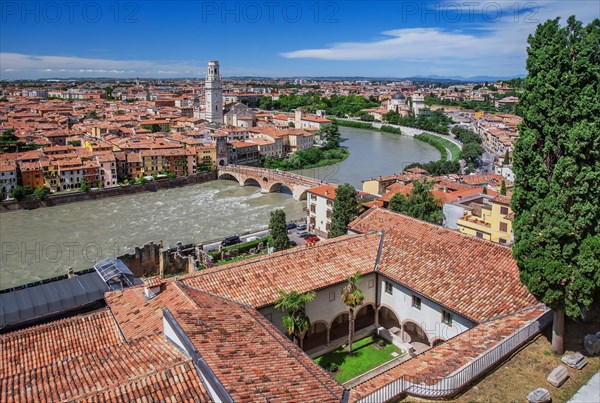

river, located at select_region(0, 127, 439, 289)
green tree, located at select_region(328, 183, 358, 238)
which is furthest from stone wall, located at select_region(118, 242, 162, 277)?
→ green tree, located at select_region(328, 183, 358, 238)

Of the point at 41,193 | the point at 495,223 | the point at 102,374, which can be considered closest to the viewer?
the point at 102,374

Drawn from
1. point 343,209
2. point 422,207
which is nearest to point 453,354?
point 422,207

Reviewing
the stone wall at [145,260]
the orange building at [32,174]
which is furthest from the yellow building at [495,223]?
the orange building at [32,174]

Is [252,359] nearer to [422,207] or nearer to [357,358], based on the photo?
[357,358]

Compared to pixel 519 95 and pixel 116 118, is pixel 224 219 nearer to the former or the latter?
pixel 519 95

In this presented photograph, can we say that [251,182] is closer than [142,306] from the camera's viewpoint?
No

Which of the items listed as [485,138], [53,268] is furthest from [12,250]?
[485,138]
